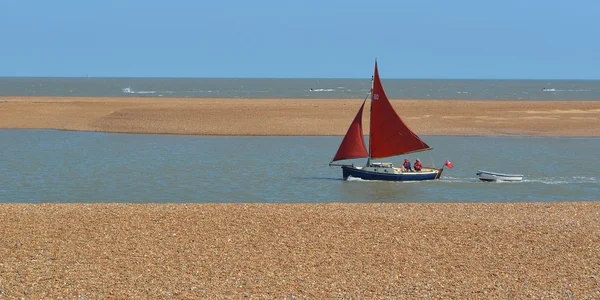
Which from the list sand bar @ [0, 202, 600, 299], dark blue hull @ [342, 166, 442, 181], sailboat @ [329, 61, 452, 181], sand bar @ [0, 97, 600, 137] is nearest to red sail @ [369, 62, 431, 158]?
sailboat @ [329, 61, 452, 181]

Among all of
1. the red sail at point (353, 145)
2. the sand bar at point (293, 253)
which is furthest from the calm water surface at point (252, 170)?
the sand bar at point (293, 253)

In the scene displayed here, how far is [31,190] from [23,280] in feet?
50.5

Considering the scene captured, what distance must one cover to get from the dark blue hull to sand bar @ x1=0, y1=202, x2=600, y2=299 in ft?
40.6

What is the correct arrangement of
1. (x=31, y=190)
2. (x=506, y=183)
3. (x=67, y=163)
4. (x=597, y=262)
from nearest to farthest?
(x=597, y=262), (x=31, y=190), (x=506, y=183), (x=67, y=163)

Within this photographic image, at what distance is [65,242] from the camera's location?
15.3m

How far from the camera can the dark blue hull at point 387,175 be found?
3188 centimetres

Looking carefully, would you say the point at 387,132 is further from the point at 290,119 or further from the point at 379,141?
the point at 290,119

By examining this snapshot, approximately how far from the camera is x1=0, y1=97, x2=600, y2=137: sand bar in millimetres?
52781

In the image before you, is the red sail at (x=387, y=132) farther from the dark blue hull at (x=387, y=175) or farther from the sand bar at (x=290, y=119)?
the sand bar at (x=290, y=119)


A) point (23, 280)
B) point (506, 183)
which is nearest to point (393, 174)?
point (506, 183)

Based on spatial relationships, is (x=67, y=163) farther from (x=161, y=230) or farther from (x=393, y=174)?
(x=161, y=230)

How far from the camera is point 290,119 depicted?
57094mm

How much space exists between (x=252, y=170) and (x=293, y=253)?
19156mm

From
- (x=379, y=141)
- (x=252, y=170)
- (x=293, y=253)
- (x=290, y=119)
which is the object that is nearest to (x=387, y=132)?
(x=379, y=141)
